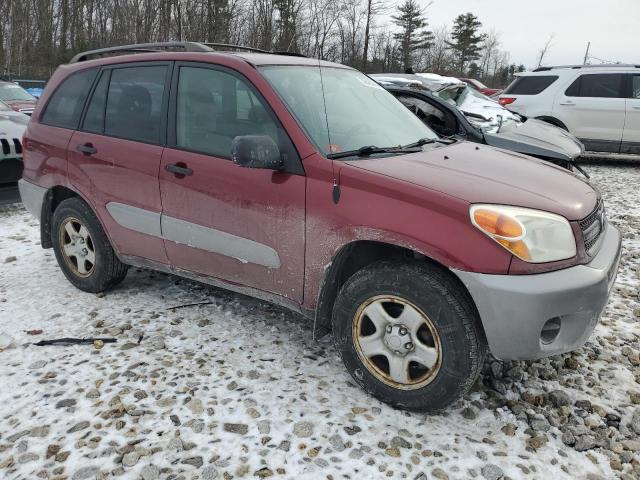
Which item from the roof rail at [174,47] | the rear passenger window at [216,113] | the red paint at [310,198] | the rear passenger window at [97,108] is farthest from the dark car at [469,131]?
the rear passenger window at [97,108]

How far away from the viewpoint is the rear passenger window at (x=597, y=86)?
1000cm

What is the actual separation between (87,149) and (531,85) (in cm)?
962

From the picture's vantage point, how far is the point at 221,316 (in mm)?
3674

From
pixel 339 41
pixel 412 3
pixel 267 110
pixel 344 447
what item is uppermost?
pixel 412 3

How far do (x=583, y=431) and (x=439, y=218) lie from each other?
130cm

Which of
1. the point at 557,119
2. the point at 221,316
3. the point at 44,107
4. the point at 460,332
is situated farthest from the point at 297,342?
the point at 557,119

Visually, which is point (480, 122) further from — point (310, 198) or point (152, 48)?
point (310, 198)

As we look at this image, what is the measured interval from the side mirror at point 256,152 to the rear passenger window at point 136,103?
0.91 metres

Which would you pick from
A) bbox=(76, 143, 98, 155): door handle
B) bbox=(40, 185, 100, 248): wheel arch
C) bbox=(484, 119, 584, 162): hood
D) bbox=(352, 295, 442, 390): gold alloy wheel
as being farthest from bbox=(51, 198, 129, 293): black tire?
bbox=(484, 119, 584, 162): hood

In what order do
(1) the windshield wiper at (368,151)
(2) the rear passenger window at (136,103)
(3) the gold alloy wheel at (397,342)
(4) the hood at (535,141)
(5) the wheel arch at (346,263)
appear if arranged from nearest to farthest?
(3) the gold alloy wheel at (397,342) < (5) the wheel arch at (346,263) < (1) the windshield wiper at (368,151) < (2) the rear passenger window at (136,103) < (4) the hood at (535,141)

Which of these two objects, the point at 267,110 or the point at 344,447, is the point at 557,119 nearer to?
→ the point at 267,110

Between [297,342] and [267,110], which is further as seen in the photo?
[297,342]

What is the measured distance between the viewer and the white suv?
9.86 metres

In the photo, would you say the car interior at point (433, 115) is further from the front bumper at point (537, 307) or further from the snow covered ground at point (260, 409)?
the front bumper at point (537, 307)
